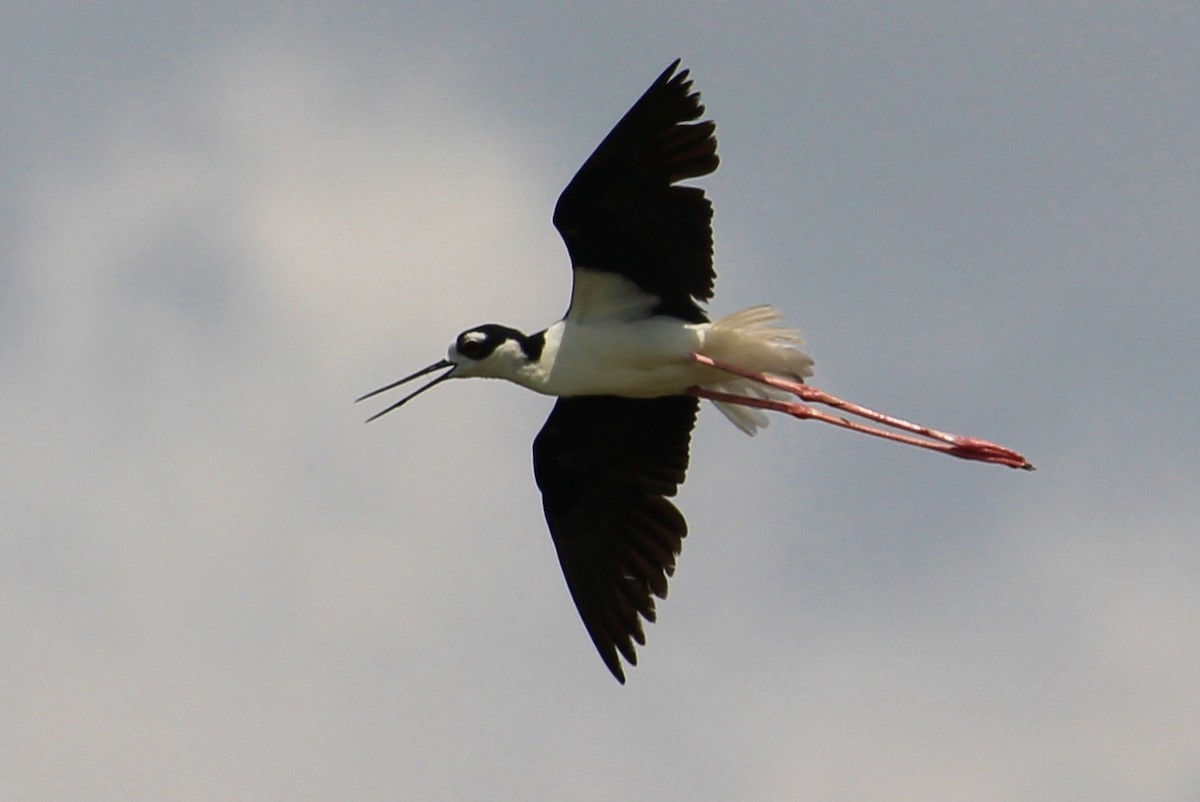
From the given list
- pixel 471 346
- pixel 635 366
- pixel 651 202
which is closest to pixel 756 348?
pixel 635 366

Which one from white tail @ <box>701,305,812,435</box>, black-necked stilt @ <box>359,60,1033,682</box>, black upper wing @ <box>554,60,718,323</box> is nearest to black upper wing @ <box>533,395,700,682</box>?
black-necked stilt @ <box>359,60,1033,682</box>

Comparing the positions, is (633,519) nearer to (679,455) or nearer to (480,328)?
(679,455)

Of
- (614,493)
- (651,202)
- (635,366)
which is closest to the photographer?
(651,202)

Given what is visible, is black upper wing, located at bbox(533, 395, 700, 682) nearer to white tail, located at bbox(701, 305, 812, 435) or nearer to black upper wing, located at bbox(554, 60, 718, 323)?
white tail, located at bbox(701, 305, 812, 435)

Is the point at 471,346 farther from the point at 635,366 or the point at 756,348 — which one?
the point at 756,348

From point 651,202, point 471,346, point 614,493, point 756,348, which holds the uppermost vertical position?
point 651,202

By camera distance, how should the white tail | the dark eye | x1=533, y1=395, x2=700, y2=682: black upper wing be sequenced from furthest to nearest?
x1=533, y1=395, x2=700, y2=682: black upper wing
the dark eye
the white tail

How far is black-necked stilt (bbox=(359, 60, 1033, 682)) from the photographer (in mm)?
12117

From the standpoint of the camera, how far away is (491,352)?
42.0ft

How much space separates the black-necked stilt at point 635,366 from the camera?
12117 mm

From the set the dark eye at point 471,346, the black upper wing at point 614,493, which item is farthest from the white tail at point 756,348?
the dark eye at point 471,346

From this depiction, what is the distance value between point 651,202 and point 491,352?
119 centimetres

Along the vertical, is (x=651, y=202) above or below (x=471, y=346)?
above

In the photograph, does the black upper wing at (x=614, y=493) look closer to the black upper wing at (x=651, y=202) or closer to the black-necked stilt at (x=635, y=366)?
the black-necked stilt at (x=635, y=366)
